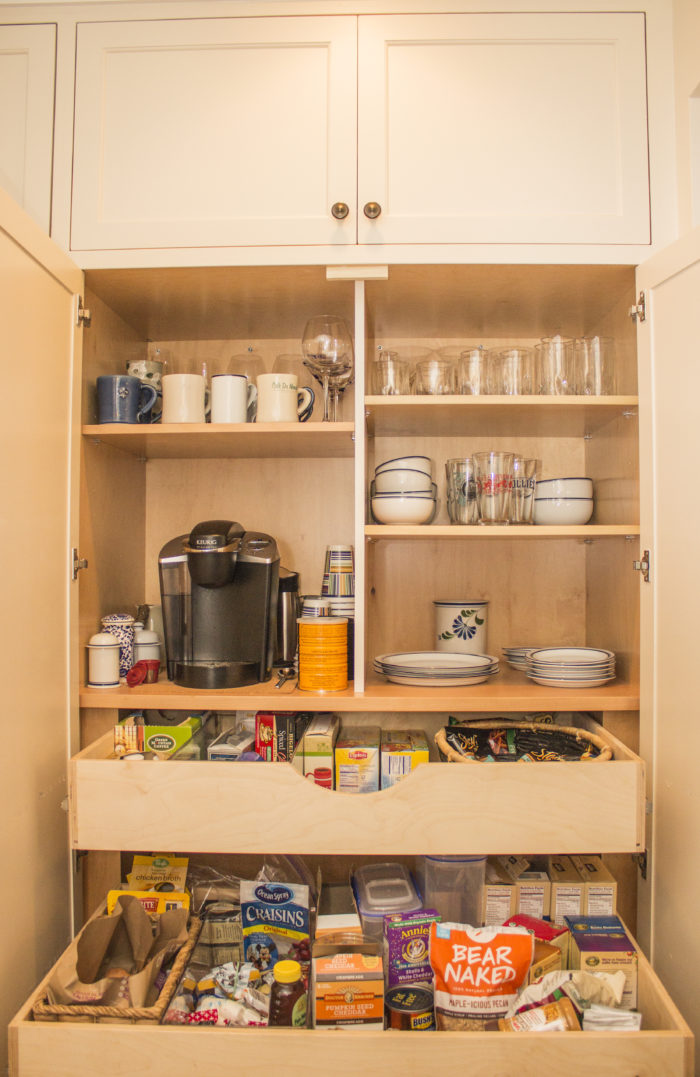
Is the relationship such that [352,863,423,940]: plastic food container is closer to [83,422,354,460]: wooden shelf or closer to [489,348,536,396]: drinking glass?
[83,422,354,460]: wooden shelf

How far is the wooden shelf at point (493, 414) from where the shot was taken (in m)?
1.39

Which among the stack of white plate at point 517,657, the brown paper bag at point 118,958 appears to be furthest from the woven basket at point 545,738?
the brown paper bag at point 118,958

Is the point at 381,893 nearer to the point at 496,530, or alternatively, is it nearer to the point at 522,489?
the point at 496,530

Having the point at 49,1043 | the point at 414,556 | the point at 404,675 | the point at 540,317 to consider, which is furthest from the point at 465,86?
the point at 49,1043

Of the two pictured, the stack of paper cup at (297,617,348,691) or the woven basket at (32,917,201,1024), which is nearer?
the woven basket at (32,917,201,1024)

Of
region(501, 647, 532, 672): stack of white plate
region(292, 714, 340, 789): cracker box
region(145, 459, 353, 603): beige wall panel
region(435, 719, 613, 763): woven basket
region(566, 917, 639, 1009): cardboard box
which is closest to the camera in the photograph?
region(566, 917, 639, 1009): cardboard box

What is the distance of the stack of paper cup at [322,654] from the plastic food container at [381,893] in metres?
0.40

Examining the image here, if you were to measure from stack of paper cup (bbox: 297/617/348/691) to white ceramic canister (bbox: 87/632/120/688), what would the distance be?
39 cm

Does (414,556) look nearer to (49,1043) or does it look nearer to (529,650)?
(529,650)

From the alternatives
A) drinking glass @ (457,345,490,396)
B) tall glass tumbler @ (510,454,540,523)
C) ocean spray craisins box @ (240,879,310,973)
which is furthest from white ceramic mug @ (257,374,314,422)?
ocean spray craisins box @ (240,879,310,973)

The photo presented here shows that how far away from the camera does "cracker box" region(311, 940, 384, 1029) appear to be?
1.02m

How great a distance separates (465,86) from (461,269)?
0.35 meters

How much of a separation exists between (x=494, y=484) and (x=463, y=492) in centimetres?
7

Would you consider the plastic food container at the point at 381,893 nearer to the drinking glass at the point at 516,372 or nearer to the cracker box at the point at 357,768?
the cracker box at the point at 357,768
